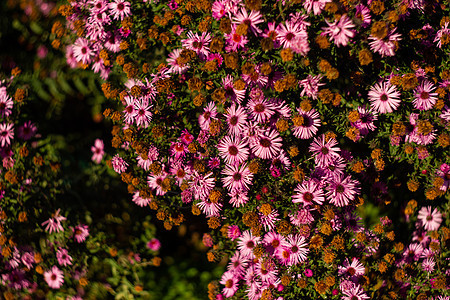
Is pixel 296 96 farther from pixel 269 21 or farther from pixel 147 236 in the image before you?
pixel 147 236

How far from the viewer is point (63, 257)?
8.46 ft

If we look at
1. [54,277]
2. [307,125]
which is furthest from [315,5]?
[54,277]

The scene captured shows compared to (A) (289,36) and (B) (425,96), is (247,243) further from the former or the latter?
(B) (425,96)

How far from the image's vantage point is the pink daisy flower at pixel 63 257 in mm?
Result: 2561

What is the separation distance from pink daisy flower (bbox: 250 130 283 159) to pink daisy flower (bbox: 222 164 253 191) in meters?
0.12

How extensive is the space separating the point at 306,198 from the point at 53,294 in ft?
6.80

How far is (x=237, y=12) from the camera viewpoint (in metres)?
1.83

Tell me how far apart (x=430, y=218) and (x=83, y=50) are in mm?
2540

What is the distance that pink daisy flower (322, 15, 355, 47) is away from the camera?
1715mm

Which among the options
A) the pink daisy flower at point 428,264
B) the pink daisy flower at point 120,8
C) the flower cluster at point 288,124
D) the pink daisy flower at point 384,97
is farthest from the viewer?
the pink daisy flower at point 428,264

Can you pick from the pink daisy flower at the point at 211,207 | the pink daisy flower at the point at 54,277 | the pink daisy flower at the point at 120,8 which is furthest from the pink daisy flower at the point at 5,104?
the pink daisy flower at the point at 211,207

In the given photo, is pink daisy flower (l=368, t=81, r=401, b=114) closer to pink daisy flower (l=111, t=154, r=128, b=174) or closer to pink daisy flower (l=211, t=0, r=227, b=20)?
pink daisy flower (l=211, t=0, r=227, b=20)

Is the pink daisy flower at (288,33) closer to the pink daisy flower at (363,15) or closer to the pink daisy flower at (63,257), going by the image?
the pink daisy flower at (363,15)

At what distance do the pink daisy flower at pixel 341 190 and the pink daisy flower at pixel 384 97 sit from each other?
42cm
